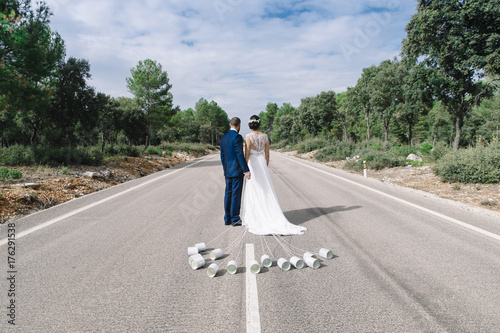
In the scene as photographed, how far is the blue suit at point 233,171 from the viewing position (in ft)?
18.4

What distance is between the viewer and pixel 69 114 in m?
18.9

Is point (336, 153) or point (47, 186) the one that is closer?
point (47, 186)

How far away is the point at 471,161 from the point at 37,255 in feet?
40.6

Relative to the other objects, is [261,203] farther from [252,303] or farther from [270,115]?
[270,115]

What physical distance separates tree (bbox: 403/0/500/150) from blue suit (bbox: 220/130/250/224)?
19.1 m

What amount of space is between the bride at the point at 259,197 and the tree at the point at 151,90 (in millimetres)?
33687

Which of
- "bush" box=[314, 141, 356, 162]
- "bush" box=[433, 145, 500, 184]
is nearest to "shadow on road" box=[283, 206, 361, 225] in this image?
"bush" box=[433, 145, 500, 184]

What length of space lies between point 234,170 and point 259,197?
2.49 ft

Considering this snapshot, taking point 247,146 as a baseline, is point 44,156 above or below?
below

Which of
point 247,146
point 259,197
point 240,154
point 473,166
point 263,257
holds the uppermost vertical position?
point 247,146

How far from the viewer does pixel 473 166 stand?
9570 mm

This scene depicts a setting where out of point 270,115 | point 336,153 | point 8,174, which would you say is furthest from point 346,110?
point 270,115

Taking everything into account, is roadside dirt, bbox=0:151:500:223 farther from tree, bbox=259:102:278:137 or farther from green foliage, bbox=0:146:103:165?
tree, bbox=259:102:278:137

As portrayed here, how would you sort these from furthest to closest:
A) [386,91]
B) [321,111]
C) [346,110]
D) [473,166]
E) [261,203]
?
[346,110]
[321,111]
[386,91]
[473,166]
[261,203]
